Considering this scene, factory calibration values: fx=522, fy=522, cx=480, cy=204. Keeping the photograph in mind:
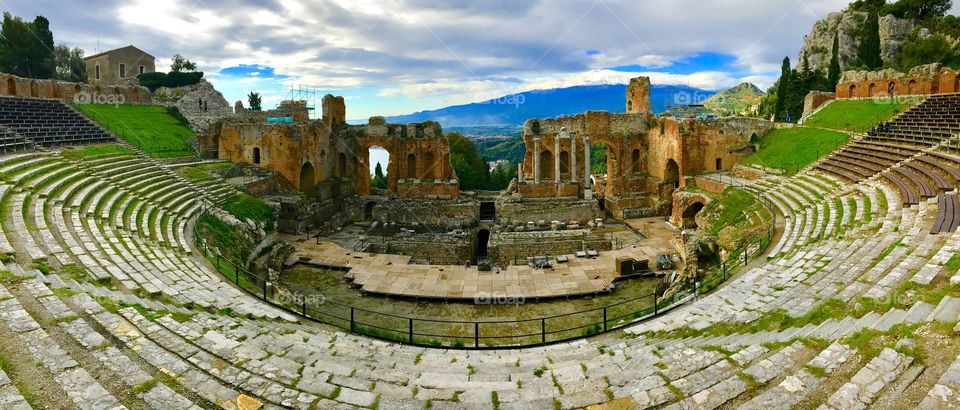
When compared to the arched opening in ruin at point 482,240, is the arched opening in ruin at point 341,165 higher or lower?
higher

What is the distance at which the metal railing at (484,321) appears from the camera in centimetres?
1287

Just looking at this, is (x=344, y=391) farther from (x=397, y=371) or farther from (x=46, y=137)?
(x=46, y=137)

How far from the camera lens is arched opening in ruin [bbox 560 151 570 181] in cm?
3634

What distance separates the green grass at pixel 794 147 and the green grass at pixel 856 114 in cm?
137

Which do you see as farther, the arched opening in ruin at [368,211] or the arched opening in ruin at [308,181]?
the arched opening in ruin at [368,211]

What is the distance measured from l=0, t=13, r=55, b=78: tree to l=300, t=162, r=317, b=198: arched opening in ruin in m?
26.9

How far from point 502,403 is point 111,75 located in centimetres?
5242

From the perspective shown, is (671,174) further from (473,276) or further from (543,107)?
(543,107)

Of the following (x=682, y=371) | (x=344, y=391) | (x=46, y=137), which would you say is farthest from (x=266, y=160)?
(x=682, y=371)

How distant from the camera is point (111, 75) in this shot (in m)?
45.9

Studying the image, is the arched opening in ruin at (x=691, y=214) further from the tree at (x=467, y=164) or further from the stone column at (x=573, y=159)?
the tree at (x=467, y=164)

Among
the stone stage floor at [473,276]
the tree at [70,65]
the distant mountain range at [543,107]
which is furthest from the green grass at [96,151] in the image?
the distant mountain range at [543,107]

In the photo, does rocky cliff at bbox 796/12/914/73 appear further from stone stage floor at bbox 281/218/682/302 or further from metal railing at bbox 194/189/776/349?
metal railing at bbox 194/189/776/349

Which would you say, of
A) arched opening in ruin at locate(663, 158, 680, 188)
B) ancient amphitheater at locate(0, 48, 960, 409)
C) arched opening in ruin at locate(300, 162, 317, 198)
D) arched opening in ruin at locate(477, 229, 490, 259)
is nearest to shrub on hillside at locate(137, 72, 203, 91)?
arched opening in ruin at locate(300, 162, 317, 198)
